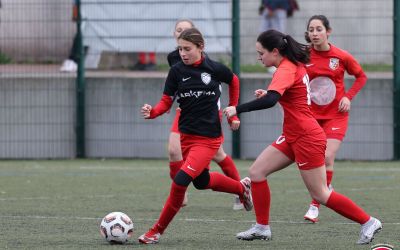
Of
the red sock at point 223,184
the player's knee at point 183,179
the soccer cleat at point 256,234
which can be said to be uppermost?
the player's knee at point 183,179

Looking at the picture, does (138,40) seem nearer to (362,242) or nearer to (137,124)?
(137,124)

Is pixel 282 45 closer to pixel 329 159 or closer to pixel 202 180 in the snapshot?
pixel 202 180

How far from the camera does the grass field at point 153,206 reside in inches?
324

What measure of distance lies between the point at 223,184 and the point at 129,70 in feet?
25.7

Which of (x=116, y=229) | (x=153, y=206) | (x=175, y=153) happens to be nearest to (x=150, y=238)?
(x=116, y=229)

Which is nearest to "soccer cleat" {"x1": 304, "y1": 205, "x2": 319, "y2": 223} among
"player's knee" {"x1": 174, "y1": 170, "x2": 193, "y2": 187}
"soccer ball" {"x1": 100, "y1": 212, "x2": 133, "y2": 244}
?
"player's knee" {"x1": 174, "y1": 170, "x2": 193, "y2": 187}

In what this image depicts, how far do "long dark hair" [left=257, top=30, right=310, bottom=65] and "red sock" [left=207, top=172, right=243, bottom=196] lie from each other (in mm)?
1538

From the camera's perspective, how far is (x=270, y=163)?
8359mm

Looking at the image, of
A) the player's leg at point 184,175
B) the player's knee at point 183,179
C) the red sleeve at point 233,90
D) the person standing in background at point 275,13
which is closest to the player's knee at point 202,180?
the player's leg at point 184,175

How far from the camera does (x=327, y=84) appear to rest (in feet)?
33.4

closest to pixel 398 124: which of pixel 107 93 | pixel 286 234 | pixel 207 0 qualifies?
pixel 207 0

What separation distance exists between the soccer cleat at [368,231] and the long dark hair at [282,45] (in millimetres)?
1356

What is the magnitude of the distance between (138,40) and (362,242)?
947 cm

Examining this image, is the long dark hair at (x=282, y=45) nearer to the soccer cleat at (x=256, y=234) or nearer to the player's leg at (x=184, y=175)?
the player's leg at (x=184, y=175)
